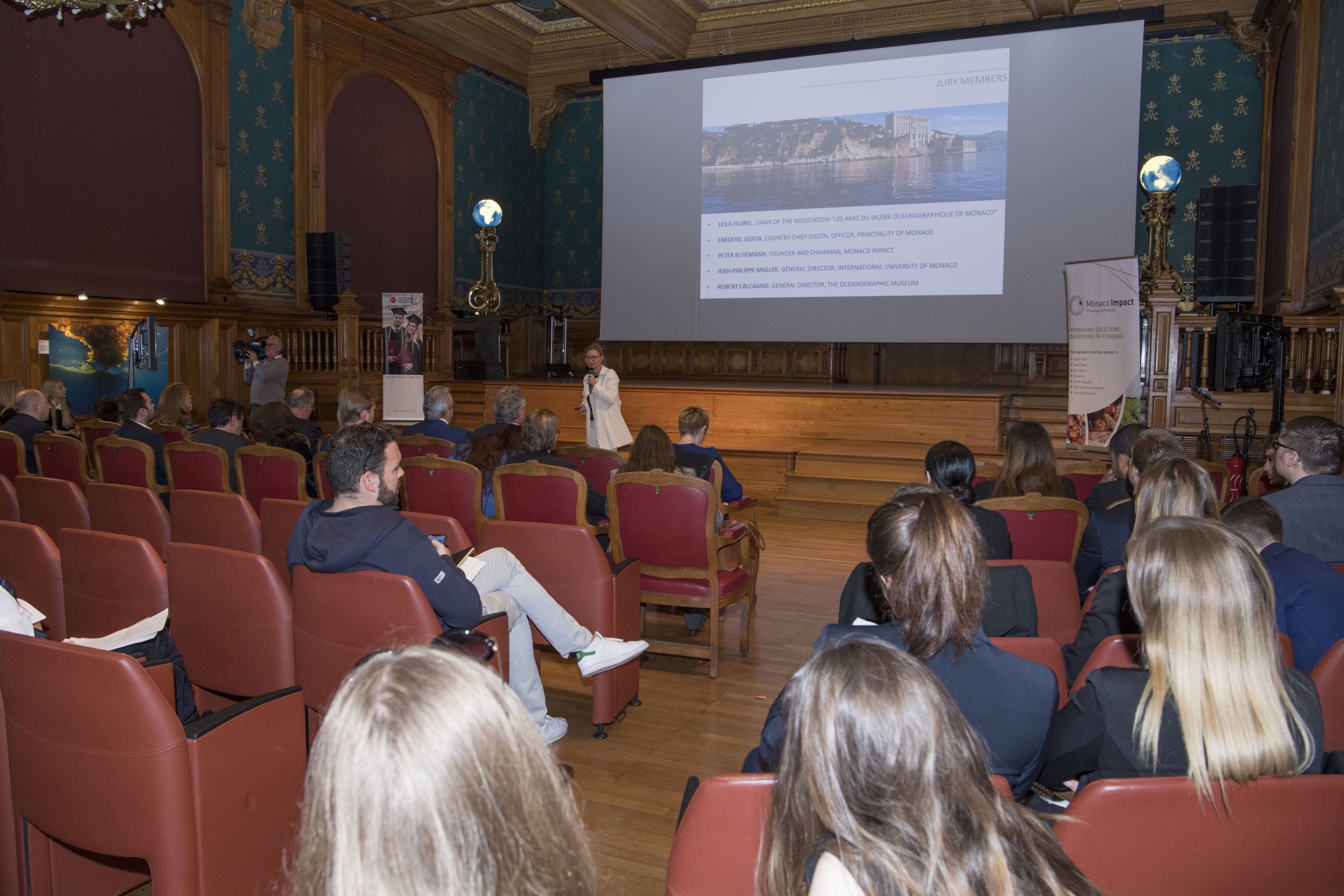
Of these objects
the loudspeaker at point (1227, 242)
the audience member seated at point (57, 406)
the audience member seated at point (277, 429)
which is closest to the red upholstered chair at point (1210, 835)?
the audience member seated at point (277, 429)

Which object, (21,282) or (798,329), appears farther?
(798,329)

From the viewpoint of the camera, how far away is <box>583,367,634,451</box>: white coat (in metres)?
7.77

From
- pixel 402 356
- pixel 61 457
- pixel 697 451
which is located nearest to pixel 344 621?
pixel 697 451

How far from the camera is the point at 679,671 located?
4051mm

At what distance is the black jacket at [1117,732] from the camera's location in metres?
1.47

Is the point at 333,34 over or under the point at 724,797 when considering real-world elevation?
over

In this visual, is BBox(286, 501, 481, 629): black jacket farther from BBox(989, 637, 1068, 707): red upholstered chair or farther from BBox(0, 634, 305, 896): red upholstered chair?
BBox(989, 637, 1068, 707): red upholstered chair

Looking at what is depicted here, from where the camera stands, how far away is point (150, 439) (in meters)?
5.43

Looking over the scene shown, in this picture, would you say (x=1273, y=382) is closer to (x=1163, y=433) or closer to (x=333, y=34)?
(x=1163, y=433)

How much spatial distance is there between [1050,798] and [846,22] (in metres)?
11.7

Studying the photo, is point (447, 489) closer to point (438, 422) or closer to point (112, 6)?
point (438, 422)

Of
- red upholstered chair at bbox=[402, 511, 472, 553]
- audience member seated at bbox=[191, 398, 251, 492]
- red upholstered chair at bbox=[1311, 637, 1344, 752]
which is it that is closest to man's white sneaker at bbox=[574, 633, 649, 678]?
red upholstered chair at bbox=[402, 511, 472, 553]

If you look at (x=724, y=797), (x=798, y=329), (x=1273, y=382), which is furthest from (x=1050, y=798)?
(x=798, y=329)

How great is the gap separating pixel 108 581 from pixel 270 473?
2200 millimetres
